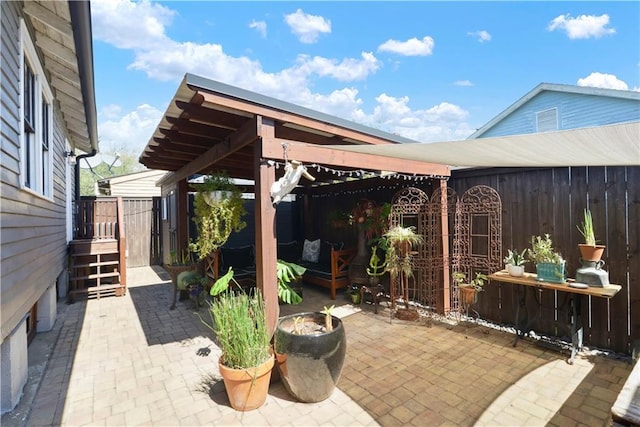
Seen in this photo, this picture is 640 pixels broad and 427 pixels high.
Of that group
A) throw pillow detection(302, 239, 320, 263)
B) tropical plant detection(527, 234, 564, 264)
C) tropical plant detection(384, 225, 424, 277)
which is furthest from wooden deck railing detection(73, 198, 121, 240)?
tropical plant detection(527, 234, 564, 264)

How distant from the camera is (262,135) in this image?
112 inches

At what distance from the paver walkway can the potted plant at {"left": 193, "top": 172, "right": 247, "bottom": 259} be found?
4.47ft

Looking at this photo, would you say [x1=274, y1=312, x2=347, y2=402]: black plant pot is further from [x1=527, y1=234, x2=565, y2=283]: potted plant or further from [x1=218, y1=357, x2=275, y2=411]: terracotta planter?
[x1=527, y1=234, x2=565, y2=283]: potted plant

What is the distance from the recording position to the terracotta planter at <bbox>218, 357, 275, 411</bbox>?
7.93 ft

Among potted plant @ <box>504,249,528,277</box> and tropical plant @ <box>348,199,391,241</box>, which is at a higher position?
tropical plant @ <box>348,199,391,241</box>

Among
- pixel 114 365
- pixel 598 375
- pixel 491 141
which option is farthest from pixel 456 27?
pixel 114 365

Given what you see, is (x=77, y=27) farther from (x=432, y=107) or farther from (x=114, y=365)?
(x=432, y=107)

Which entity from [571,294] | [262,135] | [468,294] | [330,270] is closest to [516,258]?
[571,294]

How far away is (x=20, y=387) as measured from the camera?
277 cm

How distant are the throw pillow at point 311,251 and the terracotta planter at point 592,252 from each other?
15.2 feet

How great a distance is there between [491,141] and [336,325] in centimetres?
208

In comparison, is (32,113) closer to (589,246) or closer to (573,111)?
(589,246)

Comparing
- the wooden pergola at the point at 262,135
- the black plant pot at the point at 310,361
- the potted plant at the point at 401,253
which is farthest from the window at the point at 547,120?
the black plant pot at the point at 310,361

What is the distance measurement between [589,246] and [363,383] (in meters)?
2.77
